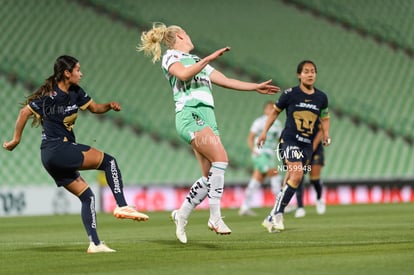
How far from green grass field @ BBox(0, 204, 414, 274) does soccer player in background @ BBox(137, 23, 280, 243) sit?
424 mm

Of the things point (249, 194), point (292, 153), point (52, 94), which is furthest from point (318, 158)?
point (52, 94)

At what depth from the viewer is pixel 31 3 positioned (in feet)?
78.7

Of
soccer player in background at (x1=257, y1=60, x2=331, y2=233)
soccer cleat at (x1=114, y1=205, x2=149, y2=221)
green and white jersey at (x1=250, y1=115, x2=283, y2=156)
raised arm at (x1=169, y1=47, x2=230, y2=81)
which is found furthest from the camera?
green and white jersey at (x1=250, y1=115, x2=283, y2=156)

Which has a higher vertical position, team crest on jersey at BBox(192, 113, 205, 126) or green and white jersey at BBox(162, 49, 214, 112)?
green and white jersey at BBox(162, 49, 214, 112)

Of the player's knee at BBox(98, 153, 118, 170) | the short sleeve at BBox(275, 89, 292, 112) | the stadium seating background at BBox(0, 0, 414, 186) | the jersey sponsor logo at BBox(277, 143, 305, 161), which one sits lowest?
the player's knee at BBox(98, 153, 118, 170)

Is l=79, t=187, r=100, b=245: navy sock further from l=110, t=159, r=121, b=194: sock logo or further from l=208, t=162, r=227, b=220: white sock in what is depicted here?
l=208, t=162, r=227, b=220: white sock

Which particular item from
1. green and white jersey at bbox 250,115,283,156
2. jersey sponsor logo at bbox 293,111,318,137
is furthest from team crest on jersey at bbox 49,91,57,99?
green and white jersey at bbox 250,115,283,156

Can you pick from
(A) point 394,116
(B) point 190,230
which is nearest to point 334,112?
(A) point 394,116

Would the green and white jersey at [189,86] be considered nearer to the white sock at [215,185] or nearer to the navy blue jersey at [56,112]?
the white sock at [215,185]

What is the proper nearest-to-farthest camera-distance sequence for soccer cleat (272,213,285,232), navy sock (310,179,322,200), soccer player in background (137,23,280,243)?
soccer player in background (137,23,280,243), soccer cleat (272,213,285,232), navy sock (310,179,322,200)

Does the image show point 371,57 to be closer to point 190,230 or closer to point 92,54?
point 92,54

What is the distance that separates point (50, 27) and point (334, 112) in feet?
25.9

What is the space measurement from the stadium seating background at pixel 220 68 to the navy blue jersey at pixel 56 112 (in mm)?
11984

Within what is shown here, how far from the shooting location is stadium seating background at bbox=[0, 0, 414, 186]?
21828 mm
